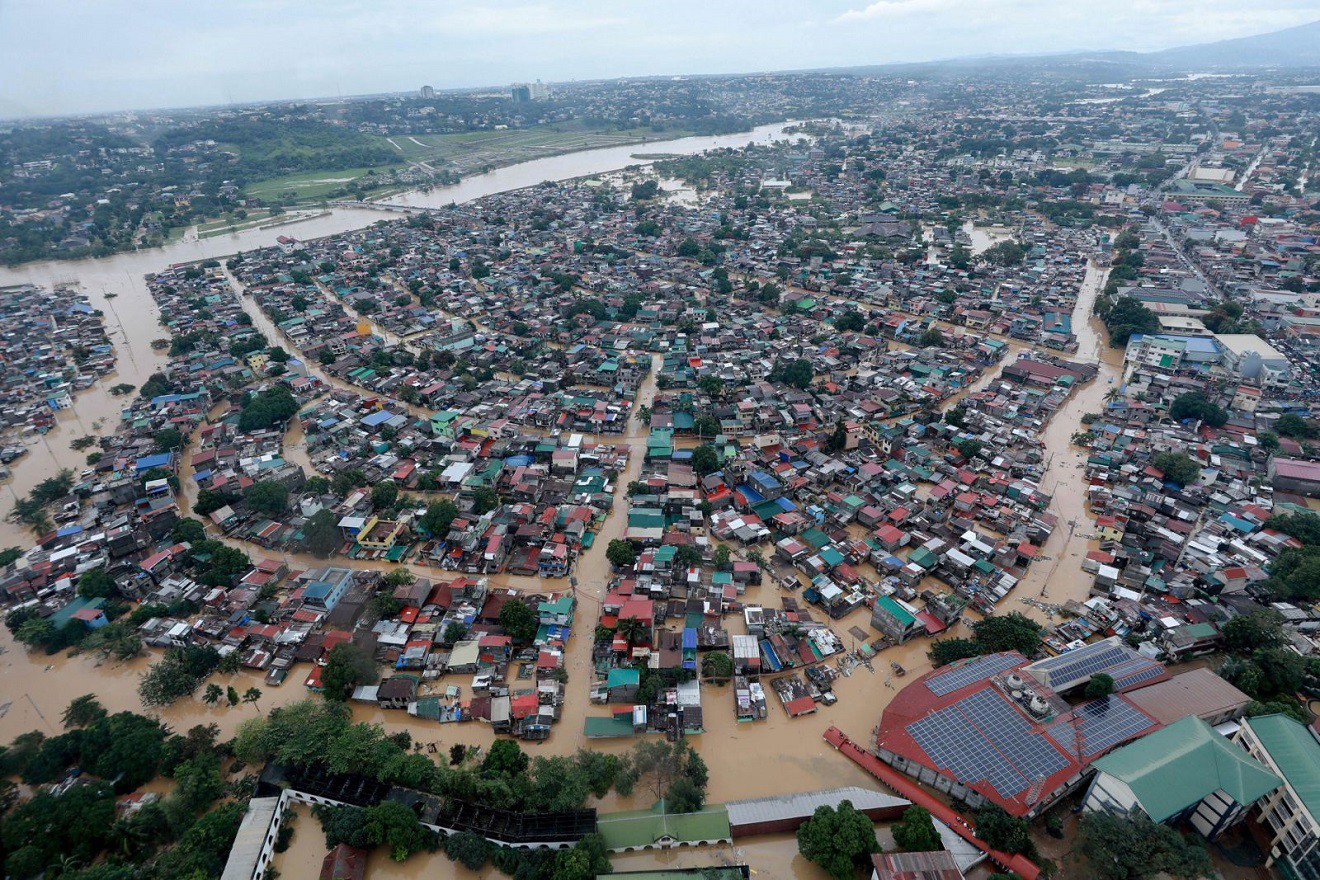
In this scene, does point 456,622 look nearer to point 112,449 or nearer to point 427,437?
point 427,437

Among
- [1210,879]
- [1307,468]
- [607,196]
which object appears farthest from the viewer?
[607,196]

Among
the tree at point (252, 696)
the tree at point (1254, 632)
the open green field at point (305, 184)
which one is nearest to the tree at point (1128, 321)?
the tree at point (1254, 632)

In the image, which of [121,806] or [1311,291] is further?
[1311,291]

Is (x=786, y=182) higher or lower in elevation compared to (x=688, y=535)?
higher

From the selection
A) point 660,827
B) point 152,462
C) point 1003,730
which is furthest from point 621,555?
point 152,462

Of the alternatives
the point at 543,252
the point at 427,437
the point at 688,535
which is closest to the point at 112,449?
the point at 427,437
